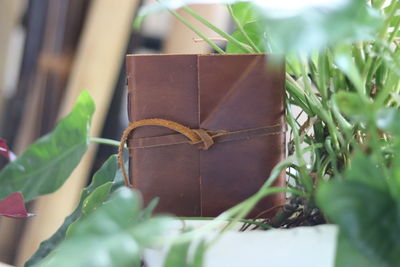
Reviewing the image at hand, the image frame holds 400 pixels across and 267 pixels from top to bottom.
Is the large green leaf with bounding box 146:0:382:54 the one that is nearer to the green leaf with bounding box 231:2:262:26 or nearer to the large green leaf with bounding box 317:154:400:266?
the large green leaf with bounding box 317:154:400:266

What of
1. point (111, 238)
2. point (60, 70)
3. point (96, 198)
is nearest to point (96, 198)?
point (96, 198)

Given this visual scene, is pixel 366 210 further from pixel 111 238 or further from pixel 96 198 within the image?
pixel 96 198

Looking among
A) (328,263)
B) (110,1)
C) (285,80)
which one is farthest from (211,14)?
(328,263)

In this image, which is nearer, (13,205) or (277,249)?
(277,249)

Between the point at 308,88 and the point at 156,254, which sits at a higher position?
the point at 308,88

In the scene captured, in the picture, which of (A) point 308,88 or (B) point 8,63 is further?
(B) point 8,63

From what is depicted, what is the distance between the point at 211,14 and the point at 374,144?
4.29 ft

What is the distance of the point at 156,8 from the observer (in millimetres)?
340

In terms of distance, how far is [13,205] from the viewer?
0.52 meters

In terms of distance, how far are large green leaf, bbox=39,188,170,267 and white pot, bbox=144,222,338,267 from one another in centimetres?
11

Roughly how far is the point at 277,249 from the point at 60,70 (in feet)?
5.36

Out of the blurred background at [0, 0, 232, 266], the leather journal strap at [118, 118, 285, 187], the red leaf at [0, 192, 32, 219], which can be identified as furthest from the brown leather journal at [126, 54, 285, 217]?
the blurred background at [0, 0, 232, 266]

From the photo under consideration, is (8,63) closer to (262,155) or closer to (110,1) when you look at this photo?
(110,1)

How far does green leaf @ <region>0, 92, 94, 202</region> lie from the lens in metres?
0.50
